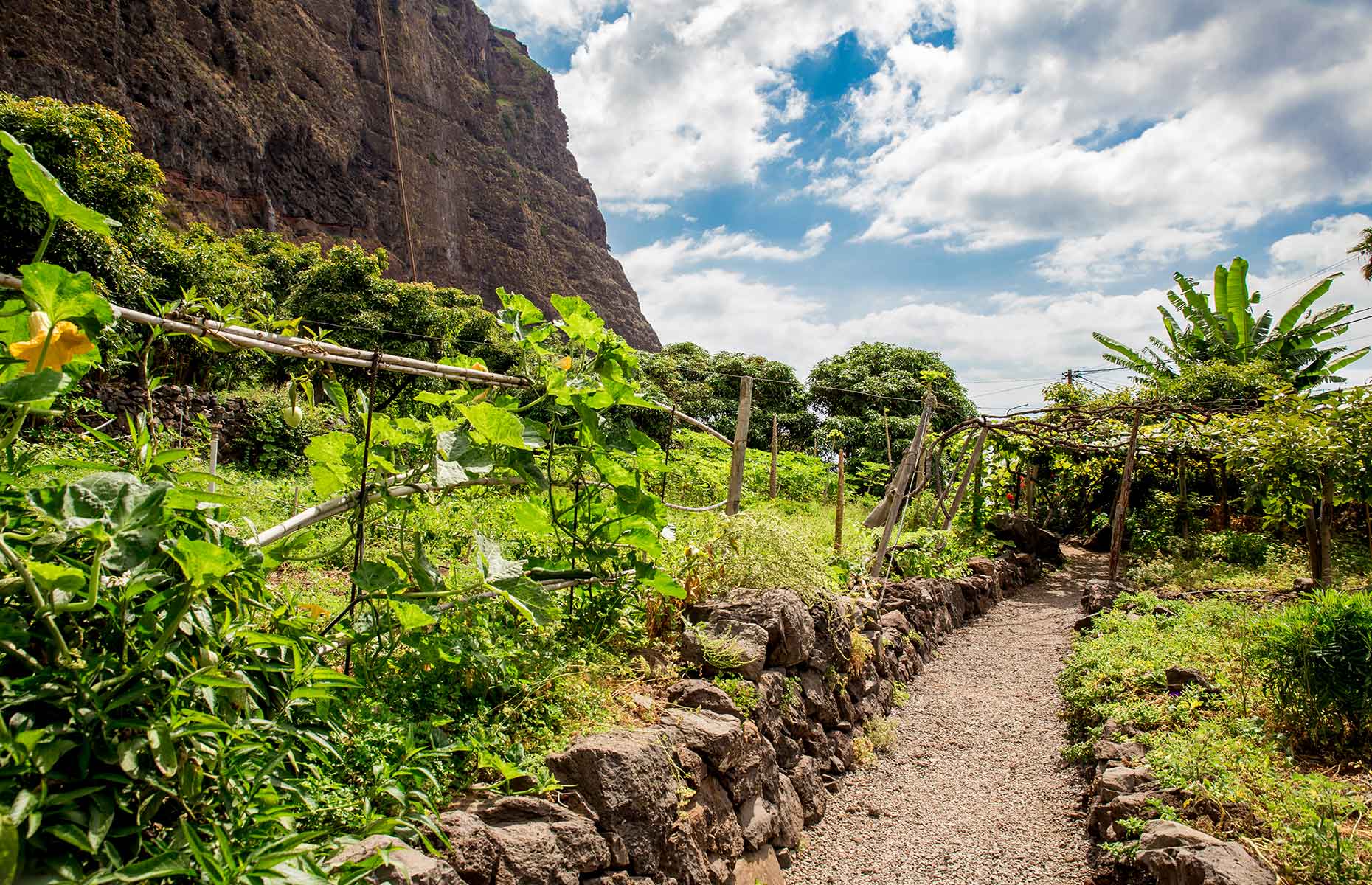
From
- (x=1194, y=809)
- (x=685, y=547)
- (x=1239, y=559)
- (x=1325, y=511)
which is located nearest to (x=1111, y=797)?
(x=1194, y=809)

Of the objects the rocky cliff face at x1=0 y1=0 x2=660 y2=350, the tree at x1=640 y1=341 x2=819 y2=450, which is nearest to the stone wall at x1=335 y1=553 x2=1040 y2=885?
the tree at x1=640 y1=341 x2=819 y2=450

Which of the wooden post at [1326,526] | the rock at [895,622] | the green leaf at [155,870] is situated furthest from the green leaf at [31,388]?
the wooden post at [1326,526]

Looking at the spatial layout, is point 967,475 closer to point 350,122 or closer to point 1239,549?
point 1239,549

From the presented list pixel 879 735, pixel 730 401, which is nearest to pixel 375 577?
pixel 879 735

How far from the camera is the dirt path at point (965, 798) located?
12.5 feet

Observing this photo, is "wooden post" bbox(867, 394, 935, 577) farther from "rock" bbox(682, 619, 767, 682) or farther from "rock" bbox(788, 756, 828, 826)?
"rock" bbox(682, 619, 767, 682)

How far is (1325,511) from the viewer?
7648 millimetres

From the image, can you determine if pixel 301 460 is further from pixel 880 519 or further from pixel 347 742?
pixel 347 742

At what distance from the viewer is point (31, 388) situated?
1136 millimetres

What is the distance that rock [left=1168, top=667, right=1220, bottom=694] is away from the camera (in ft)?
15.8

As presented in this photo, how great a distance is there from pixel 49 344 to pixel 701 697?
2.65 m

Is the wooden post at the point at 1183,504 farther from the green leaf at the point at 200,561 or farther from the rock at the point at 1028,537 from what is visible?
the green leaf at the point at 200,561

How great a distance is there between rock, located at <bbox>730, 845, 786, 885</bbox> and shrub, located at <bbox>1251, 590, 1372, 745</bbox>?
3015 mm

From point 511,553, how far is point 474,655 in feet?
3.06
